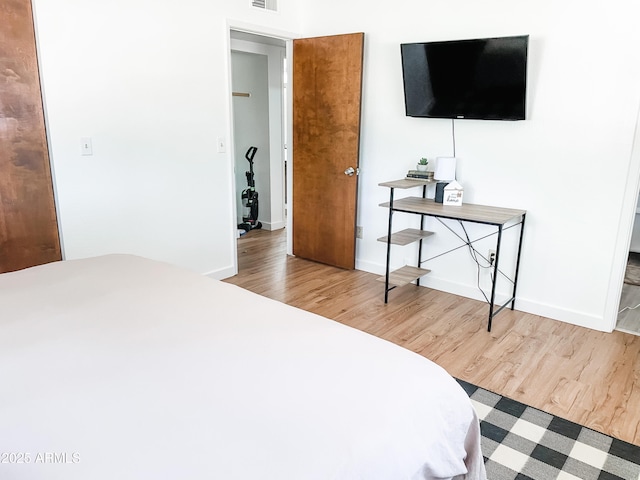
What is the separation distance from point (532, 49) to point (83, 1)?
9.35 ft

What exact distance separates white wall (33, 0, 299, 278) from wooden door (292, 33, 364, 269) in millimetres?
522

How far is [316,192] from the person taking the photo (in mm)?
4422

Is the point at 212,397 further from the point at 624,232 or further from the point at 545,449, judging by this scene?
the point at 624,232

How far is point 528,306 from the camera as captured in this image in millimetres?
3455

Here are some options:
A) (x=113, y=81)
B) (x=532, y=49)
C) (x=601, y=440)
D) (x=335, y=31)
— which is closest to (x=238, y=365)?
(x=601, y=440)

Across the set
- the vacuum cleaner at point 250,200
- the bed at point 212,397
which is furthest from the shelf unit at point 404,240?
the vacuum cleaner at point 250,200

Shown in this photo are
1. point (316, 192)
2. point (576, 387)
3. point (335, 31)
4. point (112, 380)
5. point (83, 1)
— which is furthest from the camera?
point (316, 192)

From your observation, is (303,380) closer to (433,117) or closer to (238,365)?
(238,365)

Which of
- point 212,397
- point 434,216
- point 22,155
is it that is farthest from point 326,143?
point 212,397

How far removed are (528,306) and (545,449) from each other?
5.27ft

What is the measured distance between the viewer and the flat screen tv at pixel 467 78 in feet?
9.99

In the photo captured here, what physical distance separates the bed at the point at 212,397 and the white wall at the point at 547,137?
2235 mm

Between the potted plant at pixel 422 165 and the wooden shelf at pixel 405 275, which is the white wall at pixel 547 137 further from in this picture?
the wooden shelf at pixel 405 275

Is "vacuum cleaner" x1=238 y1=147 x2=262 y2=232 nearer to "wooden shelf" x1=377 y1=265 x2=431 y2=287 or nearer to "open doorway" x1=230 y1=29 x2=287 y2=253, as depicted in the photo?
"open doorway" x1=230 y1=29 x2=287 y2=253
